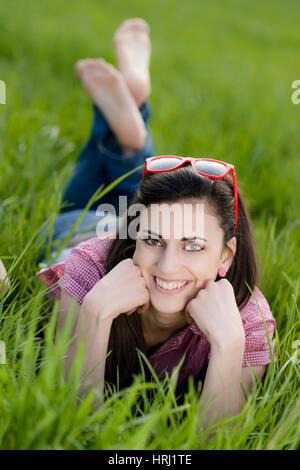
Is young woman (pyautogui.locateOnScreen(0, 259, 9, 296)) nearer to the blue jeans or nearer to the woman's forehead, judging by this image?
the woman's forehead

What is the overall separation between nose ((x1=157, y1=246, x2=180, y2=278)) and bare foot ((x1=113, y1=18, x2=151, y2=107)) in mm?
1599

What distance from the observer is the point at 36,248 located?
80.0 inches

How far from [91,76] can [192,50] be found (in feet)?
13.6

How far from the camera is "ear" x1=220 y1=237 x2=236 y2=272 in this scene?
66.2 inches

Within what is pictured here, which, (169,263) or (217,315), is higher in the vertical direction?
(169,263)

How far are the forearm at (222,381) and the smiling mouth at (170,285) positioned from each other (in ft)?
0.65

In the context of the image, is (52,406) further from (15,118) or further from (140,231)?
(15,118)

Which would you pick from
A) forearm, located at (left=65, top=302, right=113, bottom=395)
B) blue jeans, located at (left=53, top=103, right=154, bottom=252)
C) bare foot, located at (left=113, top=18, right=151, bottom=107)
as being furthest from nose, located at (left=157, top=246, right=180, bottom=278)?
bare foot, located at (left=113, top=18, right=151, bottom=107)

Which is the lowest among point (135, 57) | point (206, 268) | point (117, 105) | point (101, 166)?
point (206, 268)

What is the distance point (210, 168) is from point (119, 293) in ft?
1.51

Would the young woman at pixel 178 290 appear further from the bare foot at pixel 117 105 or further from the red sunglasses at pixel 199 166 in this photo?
the bare foot at pixel 117 105

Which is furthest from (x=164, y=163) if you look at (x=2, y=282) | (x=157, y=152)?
(x=157, y=152)

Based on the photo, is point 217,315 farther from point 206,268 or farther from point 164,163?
point 164,163

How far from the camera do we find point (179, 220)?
1541 millimetres
